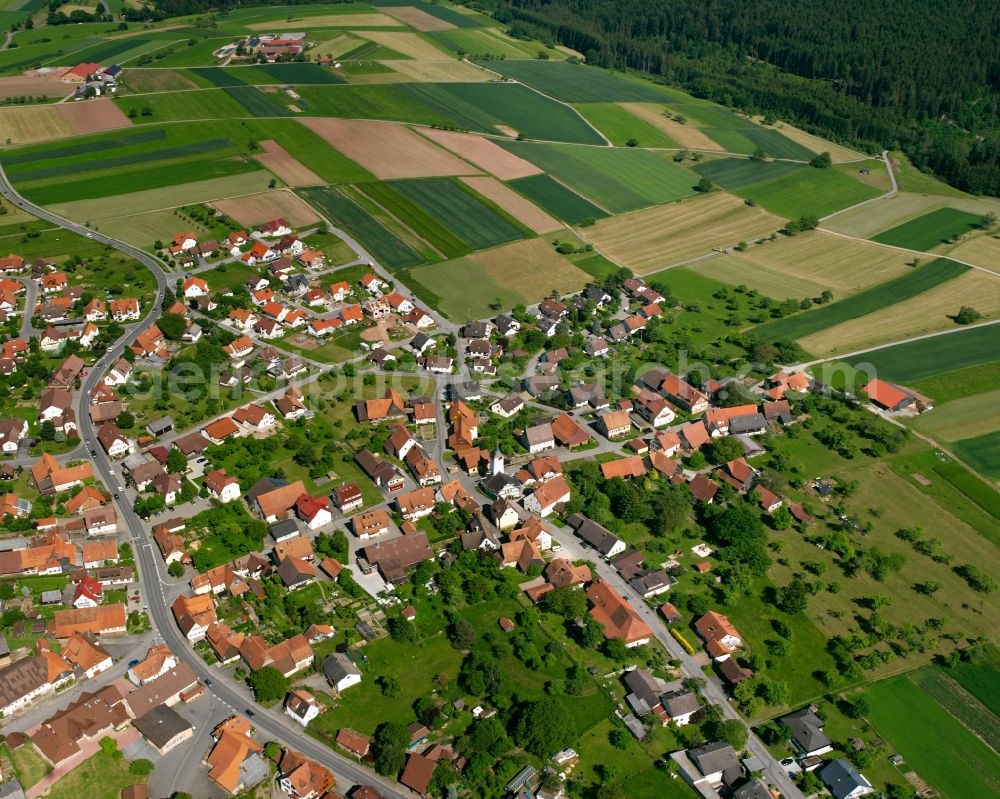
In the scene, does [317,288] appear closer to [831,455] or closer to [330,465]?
[330,465]

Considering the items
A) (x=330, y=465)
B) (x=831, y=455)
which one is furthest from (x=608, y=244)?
(x=330, y=465)

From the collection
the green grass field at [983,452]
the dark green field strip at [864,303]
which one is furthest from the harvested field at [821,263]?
the green grass field at [983,452]

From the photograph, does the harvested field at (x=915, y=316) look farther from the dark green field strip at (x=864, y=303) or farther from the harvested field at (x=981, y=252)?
the harvested field at (x=981, y=252)

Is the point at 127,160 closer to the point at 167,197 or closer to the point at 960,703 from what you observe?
the point at 167,197

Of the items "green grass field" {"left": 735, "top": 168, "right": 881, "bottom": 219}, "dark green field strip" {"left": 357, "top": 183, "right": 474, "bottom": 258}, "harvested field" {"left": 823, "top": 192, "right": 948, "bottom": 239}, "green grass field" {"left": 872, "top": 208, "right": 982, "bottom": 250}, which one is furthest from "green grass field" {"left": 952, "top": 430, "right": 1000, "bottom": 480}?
"dark green field strip" {"left": 357, "top": 183, "right": 474, "bottom": 258}

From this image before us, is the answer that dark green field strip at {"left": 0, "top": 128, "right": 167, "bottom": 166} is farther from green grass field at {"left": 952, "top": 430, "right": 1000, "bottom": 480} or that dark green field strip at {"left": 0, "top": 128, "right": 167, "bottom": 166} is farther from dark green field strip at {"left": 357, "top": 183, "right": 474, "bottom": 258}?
green grass field at {"left": 952, "top": 430, "right": 1000, "bottom": 480}

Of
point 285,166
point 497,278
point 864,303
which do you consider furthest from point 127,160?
point 864,303

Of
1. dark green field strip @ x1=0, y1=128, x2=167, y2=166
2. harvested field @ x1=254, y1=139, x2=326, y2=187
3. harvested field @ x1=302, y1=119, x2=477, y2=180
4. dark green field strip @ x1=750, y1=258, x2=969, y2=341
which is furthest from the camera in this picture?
harvested field @ x1=302, y1=119, x2=477, y2=180
